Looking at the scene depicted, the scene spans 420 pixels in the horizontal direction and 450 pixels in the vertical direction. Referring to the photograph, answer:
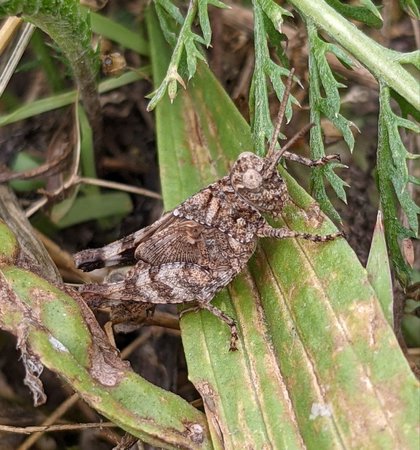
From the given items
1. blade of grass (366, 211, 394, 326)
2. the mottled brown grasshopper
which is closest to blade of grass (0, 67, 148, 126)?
the mottled brown grasshopper

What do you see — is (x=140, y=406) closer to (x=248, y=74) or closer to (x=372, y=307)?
(x=372, y=307)

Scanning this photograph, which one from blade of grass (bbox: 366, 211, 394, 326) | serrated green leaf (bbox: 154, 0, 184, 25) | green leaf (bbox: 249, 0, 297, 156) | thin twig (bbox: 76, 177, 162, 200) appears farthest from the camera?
thin twig (bbox: 76, 177, 162, 200)

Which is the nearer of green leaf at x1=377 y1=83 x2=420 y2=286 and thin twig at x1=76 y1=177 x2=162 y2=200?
green leaf at x1=377 y1=83 x2=420 y2=286

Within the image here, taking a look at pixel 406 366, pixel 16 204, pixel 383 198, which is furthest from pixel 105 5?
pixel 406 366

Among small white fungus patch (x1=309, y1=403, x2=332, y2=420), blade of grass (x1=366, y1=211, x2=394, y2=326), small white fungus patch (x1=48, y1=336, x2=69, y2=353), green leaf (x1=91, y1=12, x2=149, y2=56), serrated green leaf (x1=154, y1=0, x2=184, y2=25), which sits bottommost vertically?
small white fungus patch (x1=309, y1=403, x2=332, y2=420)

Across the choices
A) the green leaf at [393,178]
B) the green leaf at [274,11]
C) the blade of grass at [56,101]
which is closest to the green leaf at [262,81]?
the green leaf at [274,11]

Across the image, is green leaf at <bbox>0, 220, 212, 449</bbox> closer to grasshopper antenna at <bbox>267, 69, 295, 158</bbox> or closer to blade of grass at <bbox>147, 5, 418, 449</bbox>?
blade of grass at <bbox>147, 5, 418, 449</bbox>

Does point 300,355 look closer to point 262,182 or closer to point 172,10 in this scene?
point 262,182

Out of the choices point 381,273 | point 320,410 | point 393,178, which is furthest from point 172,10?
point 320,410

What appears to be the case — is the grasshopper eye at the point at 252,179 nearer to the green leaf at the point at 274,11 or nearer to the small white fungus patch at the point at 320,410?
the green leaf at the point at 274,11
